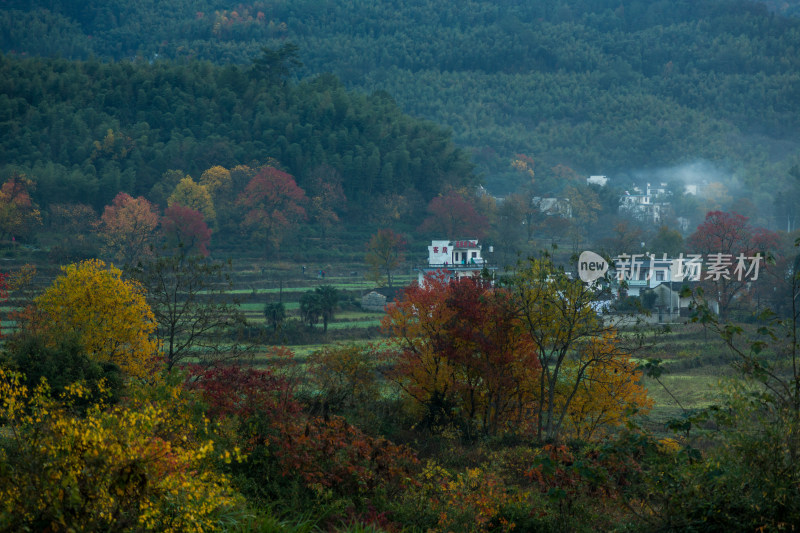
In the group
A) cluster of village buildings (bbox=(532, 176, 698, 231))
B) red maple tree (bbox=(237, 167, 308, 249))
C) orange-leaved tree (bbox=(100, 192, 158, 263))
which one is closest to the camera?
orange-leaved tree (bbox=(100, 192, 158, 263))

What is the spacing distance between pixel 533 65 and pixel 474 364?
166 metres

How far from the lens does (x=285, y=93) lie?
101500mm

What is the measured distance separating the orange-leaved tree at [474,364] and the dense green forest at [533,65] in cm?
9606

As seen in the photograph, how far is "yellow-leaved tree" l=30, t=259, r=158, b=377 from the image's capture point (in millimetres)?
22969

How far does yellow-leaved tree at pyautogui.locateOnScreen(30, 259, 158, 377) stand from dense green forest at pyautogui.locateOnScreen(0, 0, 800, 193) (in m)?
96.1

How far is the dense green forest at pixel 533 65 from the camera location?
438 ft

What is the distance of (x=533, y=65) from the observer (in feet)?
574

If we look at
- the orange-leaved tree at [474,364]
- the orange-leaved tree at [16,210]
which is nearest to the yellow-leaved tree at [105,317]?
the orange-leaved tree at [474,364]

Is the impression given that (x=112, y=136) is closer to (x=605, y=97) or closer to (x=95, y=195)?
(x=95, y=195)

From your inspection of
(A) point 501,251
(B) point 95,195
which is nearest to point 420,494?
(A) point 501,251

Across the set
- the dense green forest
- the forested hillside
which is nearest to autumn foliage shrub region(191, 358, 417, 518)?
the forested hillside

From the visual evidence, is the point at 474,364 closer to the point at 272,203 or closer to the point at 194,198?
the point at 272,203

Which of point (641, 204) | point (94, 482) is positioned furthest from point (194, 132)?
point (94, 482)

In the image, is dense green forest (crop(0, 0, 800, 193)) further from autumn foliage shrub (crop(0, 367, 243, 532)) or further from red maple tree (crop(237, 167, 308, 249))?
autumn foliage shrub (crop(0, 367, 243, 532))
